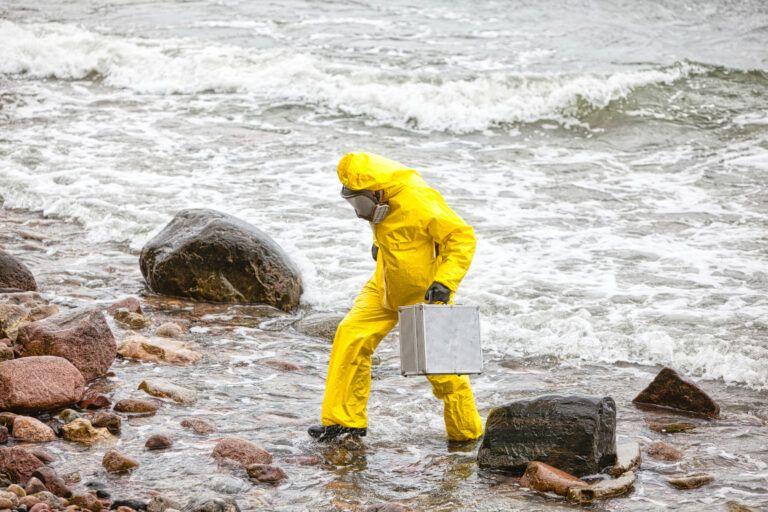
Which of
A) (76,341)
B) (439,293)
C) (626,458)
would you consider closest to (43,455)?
(76,341)

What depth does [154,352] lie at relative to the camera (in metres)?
6.87

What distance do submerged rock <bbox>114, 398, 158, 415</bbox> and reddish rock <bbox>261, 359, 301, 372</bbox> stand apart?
1.24 meters

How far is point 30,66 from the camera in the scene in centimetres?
1881

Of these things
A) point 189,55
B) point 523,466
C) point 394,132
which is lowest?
point 523,466

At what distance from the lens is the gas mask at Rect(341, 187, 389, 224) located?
5.39m

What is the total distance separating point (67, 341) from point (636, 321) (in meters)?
4.59

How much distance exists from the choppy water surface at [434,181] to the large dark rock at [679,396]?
17 centimetres

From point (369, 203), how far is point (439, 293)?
638 mm

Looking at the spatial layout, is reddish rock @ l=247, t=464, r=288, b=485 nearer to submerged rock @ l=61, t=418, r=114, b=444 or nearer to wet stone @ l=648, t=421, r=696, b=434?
submerged rock @ l=61, t=418, r=114, b=444

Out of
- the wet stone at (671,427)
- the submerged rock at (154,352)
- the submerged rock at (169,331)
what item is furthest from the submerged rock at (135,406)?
the wet stone at (671,427)

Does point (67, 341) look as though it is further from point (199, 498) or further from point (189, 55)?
point (189, 55)

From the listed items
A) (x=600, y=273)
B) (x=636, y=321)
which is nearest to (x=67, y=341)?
(x=636, y=321)

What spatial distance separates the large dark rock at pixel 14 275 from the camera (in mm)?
7777

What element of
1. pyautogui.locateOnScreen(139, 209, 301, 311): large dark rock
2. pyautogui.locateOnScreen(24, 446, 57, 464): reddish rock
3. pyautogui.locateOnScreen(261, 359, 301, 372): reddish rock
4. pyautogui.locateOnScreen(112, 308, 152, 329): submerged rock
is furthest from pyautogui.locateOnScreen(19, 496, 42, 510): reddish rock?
pyautogui.locateOnScreen(139, 209, 301, 311): large dark rock
